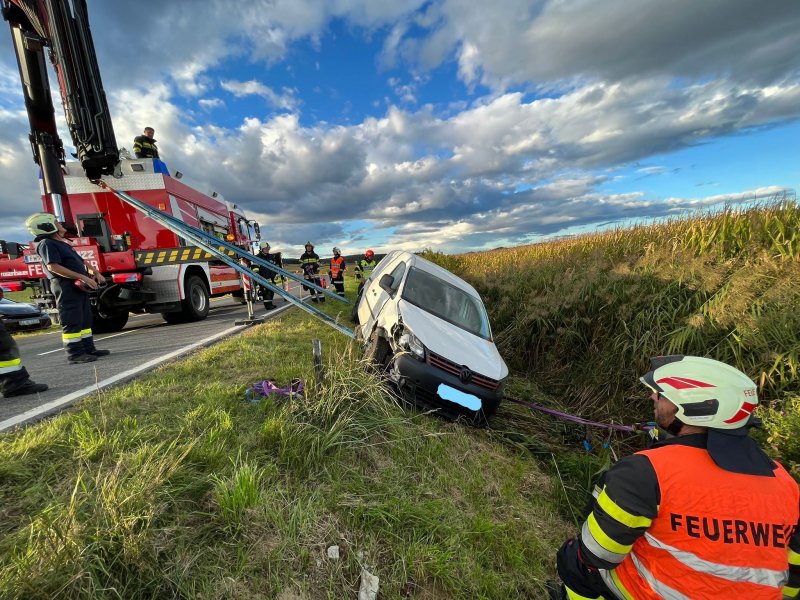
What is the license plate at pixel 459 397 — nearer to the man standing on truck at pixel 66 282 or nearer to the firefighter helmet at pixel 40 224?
the man standing on truck at pixel 66 282

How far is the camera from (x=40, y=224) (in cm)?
462

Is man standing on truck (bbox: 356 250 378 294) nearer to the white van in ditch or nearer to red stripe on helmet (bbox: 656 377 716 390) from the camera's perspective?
the white van in ditch

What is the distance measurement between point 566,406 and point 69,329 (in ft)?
21.7

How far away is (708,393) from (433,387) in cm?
229

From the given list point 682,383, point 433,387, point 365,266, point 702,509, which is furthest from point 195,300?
point 702,509

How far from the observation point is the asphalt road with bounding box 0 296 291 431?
10.5ft

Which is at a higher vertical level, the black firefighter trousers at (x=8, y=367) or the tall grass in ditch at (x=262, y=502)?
the black firefighter trousers at (x=8, y=367)

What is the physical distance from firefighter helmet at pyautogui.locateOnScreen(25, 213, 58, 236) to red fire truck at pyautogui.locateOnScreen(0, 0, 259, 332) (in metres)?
2.08

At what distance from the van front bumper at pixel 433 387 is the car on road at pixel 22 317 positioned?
970 cm

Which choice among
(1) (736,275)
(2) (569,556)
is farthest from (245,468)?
(1) (736,275)

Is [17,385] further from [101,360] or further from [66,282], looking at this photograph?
[66,282]

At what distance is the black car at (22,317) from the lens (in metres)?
8.13

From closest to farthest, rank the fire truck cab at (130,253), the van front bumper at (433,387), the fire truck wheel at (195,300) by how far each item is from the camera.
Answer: the van front bumper at (433,387) → the fire truck cab at (130,253) → the fire truck wheel at (195,300)

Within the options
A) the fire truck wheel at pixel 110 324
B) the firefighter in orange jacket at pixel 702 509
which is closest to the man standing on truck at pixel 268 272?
the fire truck wheel at pixel 110 324
